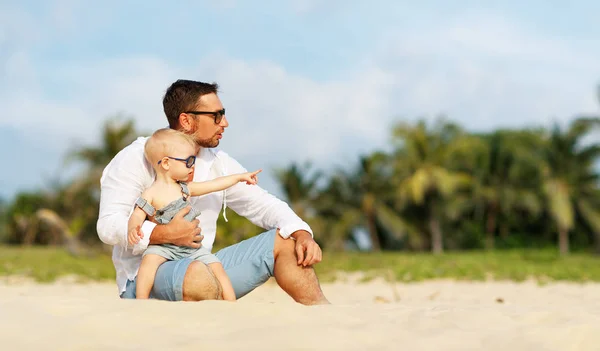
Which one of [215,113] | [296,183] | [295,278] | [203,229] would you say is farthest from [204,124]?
[296,183]

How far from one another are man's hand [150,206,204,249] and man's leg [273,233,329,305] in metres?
0.51

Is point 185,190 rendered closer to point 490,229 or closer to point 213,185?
point 213,185

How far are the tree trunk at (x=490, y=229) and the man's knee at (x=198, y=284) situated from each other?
27470mm

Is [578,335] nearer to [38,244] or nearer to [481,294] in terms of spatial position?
[481,294]

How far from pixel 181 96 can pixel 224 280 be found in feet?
3.26

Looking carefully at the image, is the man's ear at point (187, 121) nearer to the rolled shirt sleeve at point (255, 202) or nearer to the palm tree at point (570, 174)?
the rolled shirt sleeve at point (255, 202)

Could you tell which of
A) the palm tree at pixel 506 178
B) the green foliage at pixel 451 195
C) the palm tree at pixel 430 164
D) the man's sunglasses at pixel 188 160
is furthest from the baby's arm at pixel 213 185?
the palm tree at pixel 506 178

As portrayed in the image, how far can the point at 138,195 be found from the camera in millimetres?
3396

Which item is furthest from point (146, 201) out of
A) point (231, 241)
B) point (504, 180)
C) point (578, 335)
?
point (504, 180)

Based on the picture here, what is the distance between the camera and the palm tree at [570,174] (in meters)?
25.9

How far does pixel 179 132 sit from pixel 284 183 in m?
22.8

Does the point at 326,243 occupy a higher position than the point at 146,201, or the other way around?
the point at 146,201

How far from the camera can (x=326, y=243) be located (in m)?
26.1

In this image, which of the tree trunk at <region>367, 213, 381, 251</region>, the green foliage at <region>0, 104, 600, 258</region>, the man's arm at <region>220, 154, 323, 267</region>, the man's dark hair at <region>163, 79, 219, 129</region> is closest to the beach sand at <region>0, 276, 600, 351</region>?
the man's arm at <region>220, 154, 323, 267</region>
